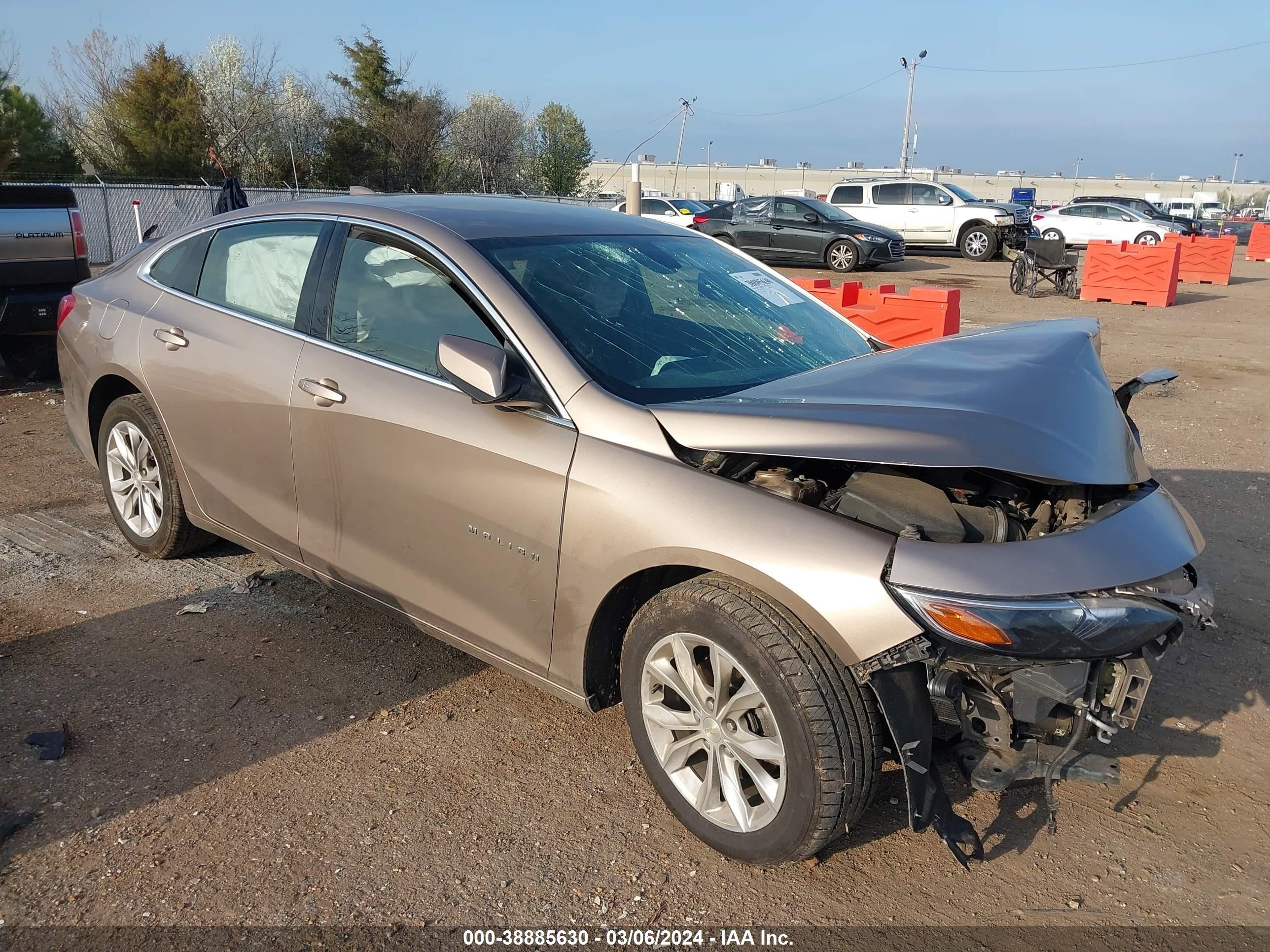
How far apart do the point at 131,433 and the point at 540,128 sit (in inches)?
2039

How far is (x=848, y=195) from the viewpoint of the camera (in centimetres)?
2592

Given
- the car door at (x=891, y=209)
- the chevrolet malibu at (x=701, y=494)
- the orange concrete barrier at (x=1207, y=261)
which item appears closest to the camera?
the chevrolet malibu at (x=701, y=494)

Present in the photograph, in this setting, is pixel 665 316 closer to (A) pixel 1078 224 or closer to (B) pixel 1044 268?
(B) pixel 1044 268

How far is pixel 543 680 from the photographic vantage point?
3.11 metres

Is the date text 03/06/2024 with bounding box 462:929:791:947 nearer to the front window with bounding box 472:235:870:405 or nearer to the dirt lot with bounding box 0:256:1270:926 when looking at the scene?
the dirt lot with bounding box 0:256:1270:926

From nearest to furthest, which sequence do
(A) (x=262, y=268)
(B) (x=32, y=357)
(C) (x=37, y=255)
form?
(A) (x=262, y=268) < (C) (x=37, y=255) < (B) (x=32, y=357)

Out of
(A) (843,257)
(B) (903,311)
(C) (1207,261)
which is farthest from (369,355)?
(C) (1207,261)

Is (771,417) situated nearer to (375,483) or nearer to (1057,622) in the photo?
(1057,622)

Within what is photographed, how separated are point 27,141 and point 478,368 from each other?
3209 cm

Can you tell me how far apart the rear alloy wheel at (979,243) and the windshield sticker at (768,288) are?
2220 cm

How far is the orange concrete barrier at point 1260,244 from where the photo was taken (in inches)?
1247

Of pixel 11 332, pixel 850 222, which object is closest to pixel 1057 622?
pixel 11 332

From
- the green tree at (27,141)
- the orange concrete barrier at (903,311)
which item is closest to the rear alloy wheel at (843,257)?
the orange concrete barrier at (903,311)

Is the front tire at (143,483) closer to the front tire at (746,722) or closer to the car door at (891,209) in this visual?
the front tire at (746,722)
